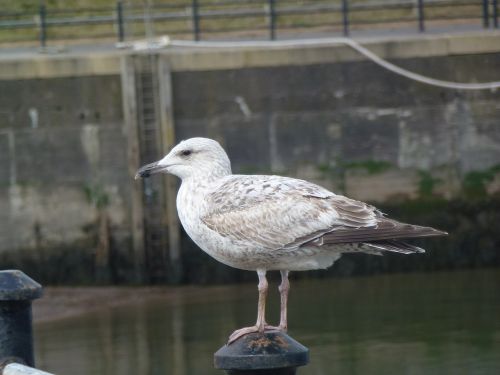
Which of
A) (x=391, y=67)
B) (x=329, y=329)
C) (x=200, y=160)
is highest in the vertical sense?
(x=391, y=67)

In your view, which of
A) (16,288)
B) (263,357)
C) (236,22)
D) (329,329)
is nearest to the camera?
(263,357)

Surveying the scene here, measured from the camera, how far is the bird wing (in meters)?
5.46

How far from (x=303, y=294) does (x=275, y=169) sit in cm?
170

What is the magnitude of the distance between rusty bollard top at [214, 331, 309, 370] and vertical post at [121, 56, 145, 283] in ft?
36.3

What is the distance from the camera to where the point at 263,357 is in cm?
386

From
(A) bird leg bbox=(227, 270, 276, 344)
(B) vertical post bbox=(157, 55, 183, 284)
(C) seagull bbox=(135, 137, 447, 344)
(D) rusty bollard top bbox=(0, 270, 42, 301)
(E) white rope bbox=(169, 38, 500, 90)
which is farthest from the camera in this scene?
(E) white rope bbox=(169, 38, 500, 90)

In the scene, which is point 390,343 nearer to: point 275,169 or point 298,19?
point 275,169

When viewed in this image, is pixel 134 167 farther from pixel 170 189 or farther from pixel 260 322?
pixel 260 322

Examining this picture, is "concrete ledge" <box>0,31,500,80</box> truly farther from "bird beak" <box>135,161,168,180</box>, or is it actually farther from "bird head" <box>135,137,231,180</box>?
"bird head" <box>135,137,231,180</box>

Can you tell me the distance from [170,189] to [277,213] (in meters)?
9.54

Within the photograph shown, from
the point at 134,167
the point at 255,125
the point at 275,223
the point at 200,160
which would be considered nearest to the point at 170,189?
the point at 134,167

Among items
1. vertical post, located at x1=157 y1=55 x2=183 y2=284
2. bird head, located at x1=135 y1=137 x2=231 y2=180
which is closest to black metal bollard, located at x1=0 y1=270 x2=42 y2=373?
bird head, located at x1=135 y1=137 x2=231 y2=180

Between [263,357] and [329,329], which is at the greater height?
[263,357]

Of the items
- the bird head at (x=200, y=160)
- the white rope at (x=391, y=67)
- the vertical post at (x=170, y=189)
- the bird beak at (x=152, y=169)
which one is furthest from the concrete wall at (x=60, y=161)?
the bird head at (x=200, y=160)
